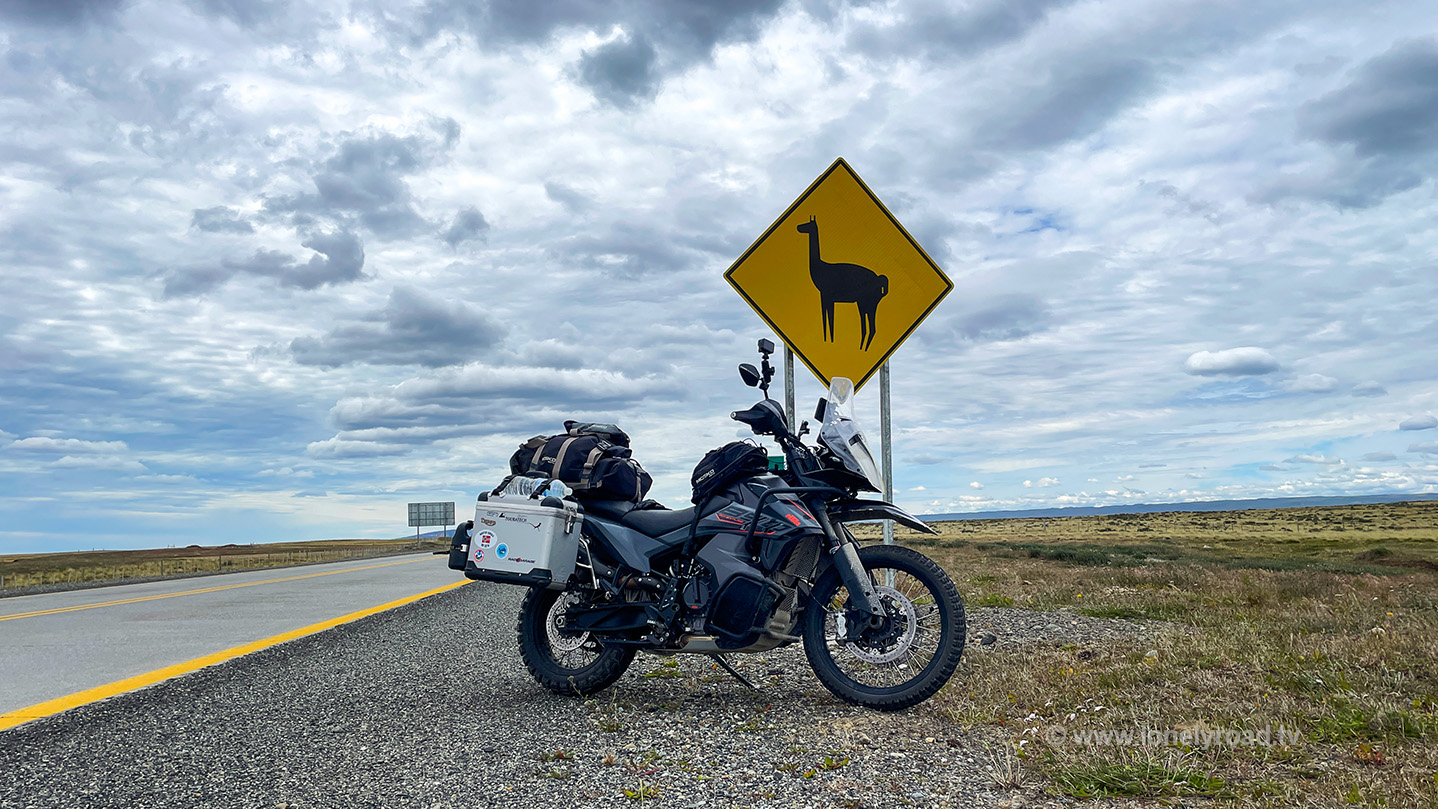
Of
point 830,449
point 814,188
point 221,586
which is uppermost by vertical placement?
point 814,188

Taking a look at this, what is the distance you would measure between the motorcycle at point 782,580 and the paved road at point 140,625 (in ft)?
11.7

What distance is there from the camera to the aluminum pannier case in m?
5.09

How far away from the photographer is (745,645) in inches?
184

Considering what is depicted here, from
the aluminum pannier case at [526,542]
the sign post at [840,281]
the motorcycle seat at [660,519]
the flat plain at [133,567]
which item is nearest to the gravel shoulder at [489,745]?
the aluminum pannier case at [526,542]

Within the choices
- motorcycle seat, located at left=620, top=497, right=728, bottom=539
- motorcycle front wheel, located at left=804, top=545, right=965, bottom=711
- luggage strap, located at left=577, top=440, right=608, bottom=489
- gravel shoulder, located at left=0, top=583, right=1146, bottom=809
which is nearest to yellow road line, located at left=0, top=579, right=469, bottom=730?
gravel shoulder, located at left=0, top=583, right=1146, bottom=809

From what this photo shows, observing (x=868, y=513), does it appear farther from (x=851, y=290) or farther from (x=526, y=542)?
(x=851, y=290)

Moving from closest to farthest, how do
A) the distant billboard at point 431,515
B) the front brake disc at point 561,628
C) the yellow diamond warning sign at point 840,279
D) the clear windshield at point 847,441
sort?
1. the clear windshield at point 847,441
2. the front brake disc at point 561,628
3. the yellow diamond warning sign at point 840,279
4. the distant billboard at point 431,515

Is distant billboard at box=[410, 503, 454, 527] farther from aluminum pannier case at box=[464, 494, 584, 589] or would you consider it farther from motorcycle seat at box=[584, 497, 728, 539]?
motorcycle seat at box=[584, 497, 728, 539]

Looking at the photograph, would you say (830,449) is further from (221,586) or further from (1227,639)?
(221,586)

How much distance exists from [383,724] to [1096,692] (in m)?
3.87

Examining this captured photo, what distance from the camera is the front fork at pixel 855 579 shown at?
15.1 feet

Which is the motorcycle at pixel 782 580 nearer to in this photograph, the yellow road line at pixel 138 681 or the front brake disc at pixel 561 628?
the front brake disc at pixel 561 628

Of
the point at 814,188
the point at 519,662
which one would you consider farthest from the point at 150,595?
the point at 814,188

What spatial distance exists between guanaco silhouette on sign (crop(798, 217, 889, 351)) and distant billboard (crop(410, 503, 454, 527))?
95596mm
